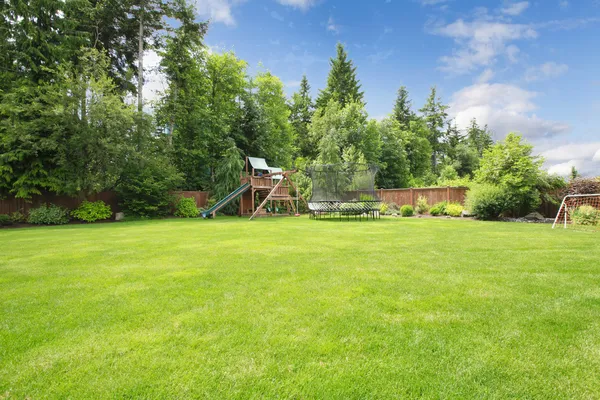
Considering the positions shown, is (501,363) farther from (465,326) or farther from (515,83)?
(515,83)

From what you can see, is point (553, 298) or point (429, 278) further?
point (429, 278)

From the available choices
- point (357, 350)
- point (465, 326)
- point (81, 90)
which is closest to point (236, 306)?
point (357, 350)

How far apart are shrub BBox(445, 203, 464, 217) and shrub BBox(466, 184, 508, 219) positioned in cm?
113

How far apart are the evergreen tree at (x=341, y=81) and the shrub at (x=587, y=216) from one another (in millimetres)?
23539

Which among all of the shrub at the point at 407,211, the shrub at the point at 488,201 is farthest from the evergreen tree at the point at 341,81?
the shrub at the point at 488,201

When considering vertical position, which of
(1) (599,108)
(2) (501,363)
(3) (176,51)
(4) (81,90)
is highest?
(3) (176,51)

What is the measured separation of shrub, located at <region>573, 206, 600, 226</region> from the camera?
9.76 meters

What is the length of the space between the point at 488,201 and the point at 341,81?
22.9 meters

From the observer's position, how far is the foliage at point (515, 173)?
12336 millimetres

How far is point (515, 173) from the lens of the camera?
12.6 metres

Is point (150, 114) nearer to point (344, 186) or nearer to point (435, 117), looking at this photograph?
point (344, 186)

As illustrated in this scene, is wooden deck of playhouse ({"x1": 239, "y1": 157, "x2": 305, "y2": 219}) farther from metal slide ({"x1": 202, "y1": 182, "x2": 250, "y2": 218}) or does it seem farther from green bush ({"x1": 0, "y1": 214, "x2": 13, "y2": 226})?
green bush ({"x1": 0, "y1": 214, "x2": 13, "y2": 226})

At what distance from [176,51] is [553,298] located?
75.1ft

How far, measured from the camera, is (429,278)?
341 cm
